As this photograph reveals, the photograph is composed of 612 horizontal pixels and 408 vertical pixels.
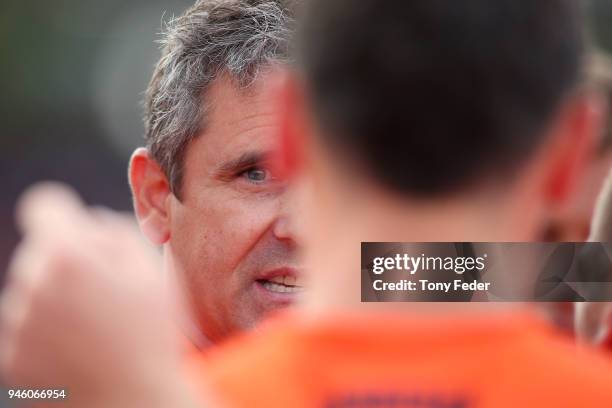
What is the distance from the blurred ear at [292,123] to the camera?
78 cm

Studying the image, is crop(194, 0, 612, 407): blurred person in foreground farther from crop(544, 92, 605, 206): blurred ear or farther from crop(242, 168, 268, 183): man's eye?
crop(242, 168, 268, 183): man's eye

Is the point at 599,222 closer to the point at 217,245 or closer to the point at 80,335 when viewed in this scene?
the point at 217,245

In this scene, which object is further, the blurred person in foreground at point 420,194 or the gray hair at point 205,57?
the gray hair at point 205,57

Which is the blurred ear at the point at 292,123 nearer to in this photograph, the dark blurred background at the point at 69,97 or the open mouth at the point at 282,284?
the open mouth at the point at 282,284

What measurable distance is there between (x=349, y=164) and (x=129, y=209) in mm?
7376

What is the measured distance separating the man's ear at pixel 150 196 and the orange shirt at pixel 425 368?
1573 millimetres

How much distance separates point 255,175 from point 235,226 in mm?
120

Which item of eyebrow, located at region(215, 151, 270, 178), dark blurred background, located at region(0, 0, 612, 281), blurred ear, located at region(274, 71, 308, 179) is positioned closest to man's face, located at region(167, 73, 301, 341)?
eyebrow, located at region(215, 151, 270, 178)

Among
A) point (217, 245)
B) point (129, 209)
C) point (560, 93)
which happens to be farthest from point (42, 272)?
point (129, 209)

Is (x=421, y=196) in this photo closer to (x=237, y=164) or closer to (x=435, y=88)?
(x=435, y=88)

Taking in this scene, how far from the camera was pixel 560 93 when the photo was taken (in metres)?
0.76

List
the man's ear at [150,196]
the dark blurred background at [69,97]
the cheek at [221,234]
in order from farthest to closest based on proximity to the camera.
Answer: the dark blurred background at [69,97]
the man's ear at [150,196]
the cheek at [221,234]

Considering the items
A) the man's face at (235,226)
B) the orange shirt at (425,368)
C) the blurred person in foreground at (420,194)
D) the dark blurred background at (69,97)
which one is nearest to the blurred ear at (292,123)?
the blurred person in foreground at (420,194)

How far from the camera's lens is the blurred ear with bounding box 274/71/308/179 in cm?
78
